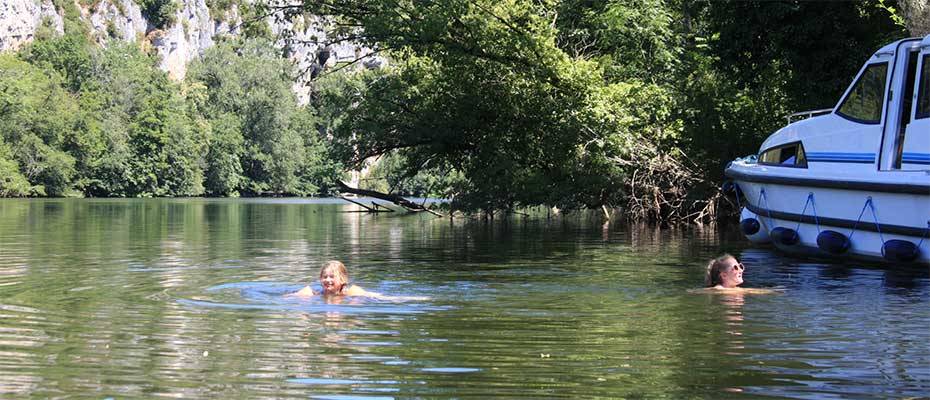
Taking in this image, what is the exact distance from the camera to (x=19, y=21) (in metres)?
123

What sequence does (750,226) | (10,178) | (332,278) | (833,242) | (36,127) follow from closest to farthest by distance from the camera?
(332,278)
(833,242)
(750,226)
(10,178)
(36,127)

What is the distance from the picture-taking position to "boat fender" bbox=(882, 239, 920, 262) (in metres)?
16.5

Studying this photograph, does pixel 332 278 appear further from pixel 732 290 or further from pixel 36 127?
pixel 36 127

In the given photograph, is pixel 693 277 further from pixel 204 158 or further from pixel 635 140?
pixel 204 158

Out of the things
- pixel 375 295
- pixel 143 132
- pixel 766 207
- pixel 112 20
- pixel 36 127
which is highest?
pixel 112 20

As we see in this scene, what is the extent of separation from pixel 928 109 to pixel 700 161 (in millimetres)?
15986

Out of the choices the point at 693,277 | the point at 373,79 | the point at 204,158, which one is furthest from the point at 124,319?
the point at 204,158

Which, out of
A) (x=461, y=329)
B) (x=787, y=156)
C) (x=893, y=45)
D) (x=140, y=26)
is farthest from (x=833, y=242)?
(x=140, y=26)

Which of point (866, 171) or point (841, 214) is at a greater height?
point (866, 171)

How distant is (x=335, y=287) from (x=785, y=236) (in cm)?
917

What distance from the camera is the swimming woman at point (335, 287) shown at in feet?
42.3

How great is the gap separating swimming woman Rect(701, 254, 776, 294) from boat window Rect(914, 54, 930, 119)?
15.0ft

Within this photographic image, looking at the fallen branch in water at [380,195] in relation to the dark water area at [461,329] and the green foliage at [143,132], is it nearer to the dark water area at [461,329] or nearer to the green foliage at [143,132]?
the dark water area at [461,329]

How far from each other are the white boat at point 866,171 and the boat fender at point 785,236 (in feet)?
0.06
